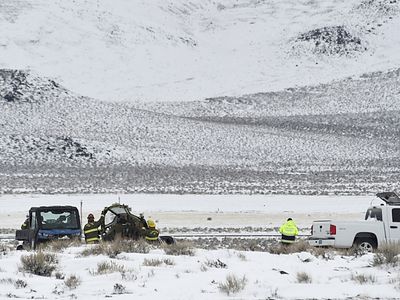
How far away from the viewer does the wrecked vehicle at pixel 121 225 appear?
18609 mm

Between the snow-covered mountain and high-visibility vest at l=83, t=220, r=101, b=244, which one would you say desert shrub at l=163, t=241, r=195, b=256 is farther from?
the snow-covered mountain

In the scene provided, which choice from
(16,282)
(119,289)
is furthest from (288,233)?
(16,282)

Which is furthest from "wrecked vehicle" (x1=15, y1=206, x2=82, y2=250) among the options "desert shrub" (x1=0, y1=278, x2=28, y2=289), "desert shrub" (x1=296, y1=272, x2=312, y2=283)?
"desert shrub" (x1=296, y1=272, x2=312, y2=283)

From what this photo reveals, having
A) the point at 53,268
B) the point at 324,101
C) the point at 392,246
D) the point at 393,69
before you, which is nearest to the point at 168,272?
the point at 53,268

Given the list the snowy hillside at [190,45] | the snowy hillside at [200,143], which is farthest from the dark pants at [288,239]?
the snowy hillside at [190,45]

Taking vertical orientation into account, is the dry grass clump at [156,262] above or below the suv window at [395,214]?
below

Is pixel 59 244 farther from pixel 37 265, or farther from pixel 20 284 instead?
pixel 20 284

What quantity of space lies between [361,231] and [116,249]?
6866 mm

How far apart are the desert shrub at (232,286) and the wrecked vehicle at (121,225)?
6.86 metres

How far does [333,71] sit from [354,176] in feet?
224

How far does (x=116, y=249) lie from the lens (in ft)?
49.9

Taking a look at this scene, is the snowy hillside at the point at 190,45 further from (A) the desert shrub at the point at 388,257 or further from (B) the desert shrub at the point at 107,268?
(B) the desert shrub at the point at 107,268

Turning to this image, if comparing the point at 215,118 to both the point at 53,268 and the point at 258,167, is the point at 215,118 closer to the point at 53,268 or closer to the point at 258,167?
the point at 258,167

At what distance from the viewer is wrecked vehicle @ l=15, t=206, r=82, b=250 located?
19422 mm
